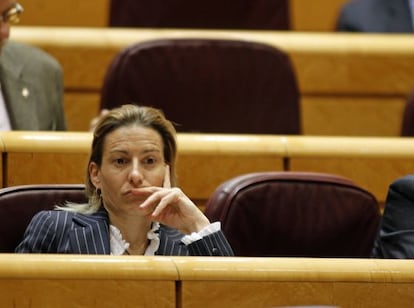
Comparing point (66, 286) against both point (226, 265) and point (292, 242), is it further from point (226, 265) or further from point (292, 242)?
point (292, 242)

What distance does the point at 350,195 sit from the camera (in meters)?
0.83

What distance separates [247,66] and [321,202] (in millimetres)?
228

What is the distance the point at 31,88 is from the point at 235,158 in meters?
0.22

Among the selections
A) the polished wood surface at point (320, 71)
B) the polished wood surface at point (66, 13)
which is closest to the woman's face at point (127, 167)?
the polished wood surface at point (320, 71)

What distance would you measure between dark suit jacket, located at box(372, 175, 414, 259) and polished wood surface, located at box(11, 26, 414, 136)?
301 millimetres

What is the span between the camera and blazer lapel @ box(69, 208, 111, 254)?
74cm

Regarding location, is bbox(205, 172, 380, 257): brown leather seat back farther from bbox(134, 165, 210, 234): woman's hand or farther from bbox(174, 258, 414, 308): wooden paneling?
bbox(174, 258, 414, 308): wooden paneling

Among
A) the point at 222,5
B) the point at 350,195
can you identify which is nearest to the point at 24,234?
the point at 350,195

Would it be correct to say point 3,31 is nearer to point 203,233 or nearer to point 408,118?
point 203,233

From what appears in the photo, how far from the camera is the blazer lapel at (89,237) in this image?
737 millimetres

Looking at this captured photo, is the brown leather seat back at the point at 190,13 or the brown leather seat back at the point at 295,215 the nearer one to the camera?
the brown leather seat back at the point at 295,215

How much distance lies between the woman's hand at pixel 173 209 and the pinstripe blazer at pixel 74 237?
0.04 ft

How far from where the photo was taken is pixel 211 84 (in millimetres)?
1003

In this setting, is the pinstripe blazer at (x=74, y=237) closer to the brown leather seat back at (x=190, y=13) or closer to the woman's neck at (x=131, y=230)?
the woman's neck at (x=131, y=230)
